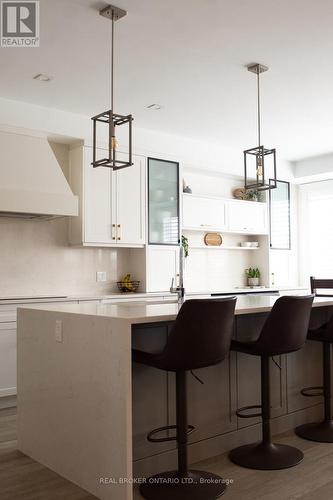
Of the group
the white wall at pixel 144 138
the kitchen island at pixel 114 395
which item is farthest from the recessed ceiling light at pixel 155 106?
the kitchen island at pixel 114 395

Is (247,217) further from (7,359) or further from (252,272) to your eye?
(7,359)

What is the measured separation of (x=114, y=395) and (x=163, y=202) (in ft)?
12.5

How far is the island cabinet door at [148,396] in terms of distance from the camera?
2.79 meters

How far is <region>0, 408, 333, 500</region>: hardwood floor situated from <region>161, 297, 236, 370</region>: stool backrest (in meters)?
0.71

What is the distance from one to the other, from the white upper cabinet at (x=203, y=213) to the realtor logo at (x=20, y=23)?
10.1ft

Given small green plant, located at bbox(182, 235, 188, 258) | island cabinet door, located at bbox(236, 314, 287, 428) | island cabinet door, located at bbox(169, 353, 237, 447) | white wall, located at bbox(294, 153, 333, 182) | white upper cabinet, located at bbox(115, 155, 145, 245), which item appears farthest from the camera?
white wall, located at bbox(294, 153, 333, 182)

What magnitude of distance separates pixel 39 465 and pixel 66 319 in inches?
→ 36.2

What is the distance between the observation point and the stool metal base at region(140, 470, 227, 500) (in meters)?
2.55

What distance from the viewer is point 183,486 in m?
2.62

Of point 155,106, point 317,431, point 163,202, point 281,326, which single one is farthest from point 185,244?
point 281,326

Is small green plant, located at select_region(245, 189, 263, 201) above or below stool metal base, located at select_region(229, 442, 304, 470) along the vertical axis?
above

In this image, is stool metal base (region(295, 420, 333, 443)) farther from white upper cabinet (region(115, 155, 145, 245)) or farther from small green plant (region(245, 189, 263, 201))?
small green plant (region(245, 189, 263, 201))

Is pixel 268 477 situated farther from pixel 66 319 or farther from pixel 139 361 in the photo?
pixel 66 319

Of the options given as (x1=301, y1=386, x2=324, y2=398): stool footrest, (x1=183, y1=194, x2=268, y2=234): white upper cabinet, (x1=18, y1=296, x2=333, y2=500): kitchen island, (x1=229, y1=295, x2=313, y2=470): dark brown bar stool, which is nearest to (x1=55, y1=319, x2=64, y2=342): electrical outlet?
(x1=18, y1=296, x2=333, y2=500): kitchen island
